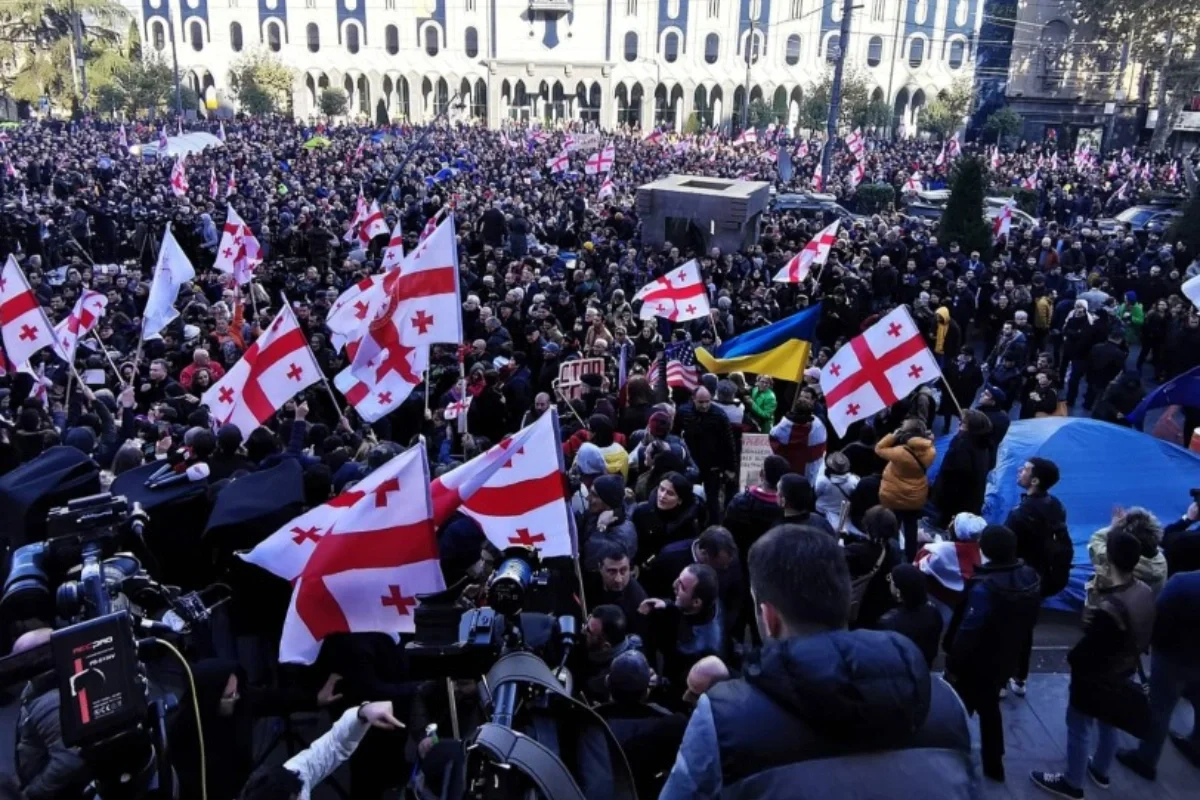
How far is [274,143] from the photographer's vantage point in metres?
34.3

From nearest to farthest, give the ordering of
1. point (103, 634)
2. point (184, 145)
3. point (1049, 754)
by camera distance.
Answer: point (103, 634) → point (1049, 754) → point (184, 145)

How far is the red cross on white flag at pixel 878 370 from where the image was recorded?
7000 mm

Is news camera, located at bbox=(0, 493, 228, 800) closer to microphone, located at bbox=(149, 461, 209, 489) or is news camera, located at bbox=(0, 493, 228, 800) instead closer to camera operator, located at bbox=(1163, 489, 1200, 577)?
microphone, located at bbox=(149, 461, 209, 489)

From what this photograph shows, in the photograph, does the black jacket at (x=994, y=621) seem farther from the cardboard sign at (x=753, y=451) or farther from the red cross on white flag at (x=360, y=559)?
the cardboard sign at (x=753, y=451)

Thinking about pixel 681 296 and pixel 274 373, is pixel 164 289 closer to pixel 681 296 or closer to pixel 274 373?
pixel 274 373

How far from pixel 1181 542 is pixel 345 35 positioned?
67364mm

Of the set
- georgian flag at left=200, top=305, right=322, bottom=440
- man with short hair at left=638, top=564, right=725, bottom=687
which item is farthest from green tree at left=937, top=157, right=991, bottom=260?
man with short hair at left=638, top=564, right=725, bottom=687

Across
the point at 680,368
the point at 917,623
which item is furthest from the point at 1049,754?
the point at 680,368

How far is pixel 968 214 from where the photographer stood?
16.8m

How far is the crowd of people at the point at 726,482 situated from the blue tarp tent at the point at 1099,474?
25cm

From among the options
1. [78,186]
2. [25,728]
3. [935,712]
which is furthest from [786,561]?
[78,186]

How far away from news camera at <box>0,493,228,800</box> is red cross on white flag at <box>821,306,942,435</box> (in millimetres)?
4770

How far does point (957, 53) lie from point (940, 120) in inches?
691

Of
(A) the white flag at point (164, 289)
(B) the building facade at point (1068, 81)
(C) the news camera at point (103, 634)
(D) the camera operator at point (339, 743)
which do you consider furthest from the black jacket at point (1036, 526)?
(B) the building facade at point (1068, 81)
